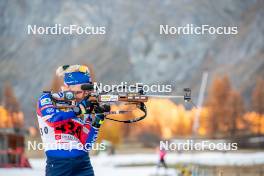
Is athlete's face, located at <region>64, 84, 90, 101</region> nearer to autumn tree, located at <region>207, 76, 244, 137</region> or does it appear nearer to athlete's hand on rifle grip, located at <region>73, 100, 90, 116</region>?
athlete's hand on rifle grip, located at <region>73, 100, 90, 116</region>

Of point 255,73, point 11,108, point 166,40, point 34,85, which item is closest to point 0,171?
point 11,108

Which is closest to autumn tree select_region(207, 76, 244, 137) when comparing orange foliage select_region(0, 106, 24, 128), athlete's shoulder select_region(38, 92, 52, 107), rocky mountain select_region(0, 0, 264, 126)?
rocky mountain select_region(0, 0, 264, 126)

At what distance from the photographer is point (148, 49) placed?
80.2 m

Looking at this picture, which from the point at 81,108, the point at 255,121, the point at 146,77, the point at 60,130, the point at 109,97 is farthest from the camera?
the point at 146,77

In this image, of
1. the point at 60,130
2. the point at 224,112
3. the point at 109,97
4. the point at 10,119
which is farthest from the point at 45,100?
the point at 224,112

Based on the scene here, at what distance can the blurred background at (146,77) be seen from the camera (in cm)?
2058

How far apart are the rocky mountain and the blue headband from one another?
1766 cm

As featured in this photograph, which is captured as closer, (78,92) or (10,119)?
(78,92)

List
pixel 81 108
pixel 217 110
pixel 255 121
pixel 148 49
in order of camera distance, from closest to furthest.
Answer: pixel 81 108 < pixel 217 110 < pixel 255 121 < pixel 148 49

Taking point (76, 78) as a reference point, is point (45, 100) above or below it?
below

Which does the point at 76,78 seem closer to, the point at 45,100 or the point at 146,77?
the point at 45,100

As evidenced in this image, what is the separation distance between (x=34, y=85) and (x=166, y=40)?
2224 inches

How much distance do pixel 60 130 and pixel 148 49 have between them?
74693 mm

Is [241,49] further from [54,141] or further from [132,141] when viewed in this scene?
[54,141]
